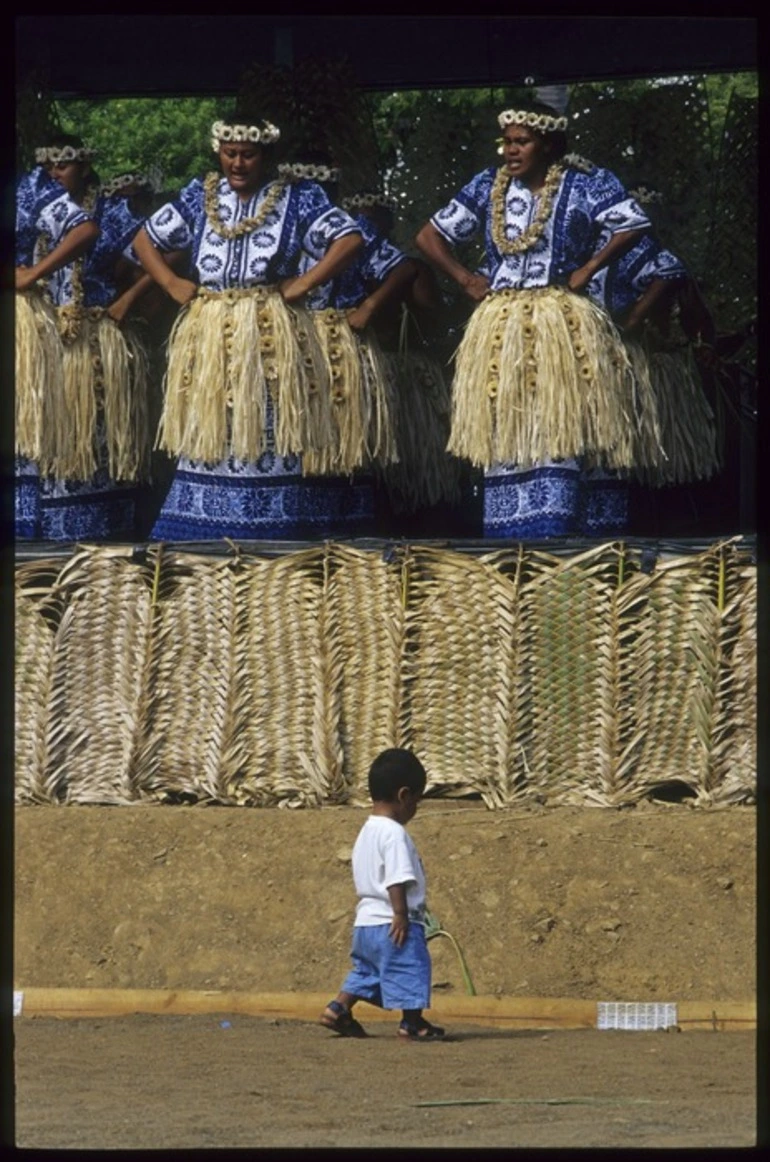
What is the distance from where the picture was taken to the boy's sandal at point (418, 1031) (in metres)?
6.65

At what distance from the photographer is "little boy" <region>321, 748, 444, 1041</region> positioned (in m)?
6.61

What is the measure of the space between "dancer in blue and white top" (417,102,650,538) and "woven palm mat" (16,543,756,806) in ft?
1.67

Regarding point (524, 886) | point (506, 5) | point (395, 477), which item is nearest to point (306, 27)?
point (395, 477)

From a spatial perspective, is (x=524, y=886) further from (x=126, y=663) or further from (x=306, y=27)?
(x=306, y=27)

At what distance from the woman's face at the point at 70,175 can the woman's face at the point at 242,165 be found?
68 cm

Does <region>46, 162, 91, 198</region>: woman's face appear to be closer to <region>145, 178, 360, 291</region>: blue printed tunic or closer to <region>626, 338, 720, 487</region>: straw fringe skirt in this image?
<region>145, 178, 360, 291</region>: blue printed tunic

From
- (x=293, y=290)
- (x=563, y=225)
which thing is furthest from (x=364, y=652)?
(x=563, y=225)

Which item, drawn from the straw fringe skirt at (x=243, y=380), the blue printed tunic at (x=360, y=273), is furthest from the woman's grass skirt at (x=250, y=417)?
the blue printed tunic at (x=360, y=273)

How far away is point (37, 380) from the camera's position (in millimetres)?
8695

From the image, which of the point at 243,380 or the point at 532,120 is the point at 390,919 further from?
the point at 532,120

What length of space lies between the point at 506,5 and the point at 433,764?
445cm

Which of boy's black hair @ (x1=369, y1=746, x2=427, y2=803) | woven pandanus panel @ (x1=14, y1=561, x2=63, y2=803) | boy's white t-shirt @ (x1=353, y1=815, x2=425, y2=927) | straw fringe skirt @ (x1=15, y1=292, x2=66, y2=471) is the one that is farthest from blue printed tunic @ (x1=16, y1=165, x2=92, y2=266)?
boy's white t-shirt @ (x1=353, y1=815, x2=425, y2=927)

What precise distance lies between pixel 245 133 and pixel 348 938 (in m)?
2.94

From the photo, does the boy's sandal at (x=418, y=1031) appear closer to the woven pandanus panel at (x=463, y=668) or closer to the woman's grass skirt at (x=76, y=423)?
the woven pandanus panel at (x=463, y=668)
